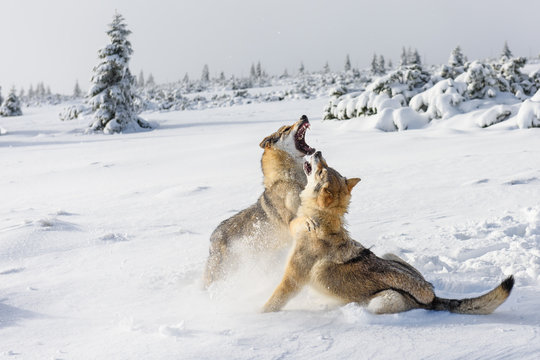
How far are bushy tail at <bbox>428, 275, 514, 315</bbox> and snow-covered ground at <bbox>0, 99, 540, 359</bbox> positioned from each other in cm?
7

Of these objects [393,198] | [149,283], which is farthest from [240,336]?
[393,198]

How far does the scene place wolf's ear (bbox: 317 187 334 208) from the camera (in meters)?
4.18

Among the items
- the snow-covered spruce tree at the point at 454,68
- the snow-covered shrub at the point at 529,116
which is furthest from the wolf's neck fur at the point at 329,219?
the snow-covered spruce tree at the point at 454,68

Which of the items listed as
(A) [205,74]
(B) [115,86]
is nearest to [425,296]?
(B) [115,86]

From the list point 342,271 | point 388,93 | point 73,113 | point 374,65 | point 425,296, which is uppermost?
point 374,65

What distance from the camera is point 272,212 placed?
209 inches

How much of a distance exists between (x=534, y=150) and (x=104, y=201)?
1020 cm

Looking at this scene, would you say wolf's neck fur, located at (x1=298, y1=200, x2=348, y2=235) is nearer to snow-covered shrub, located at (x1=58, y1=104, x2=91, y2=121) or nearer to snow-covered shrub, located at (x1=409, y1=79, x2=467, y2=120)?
snow-covered shrub, located at (x1=409, y1=79, x2=467, y2=120)

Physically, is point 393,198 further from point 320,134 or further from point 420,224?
point 320,134

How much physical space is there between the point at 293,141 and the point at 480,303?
3053mm

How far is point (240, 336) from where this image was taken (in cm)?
322

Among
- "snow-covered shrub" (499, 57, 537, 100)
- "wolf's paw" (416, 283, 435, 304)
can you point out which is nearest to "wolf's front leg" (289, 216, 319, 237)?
"wolf's paw" (416, 283, 435, 304)

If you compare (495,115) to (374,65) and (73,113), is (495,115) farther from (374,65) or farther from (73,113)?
(374,65)

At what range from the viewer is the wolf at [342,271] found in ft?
11.7
